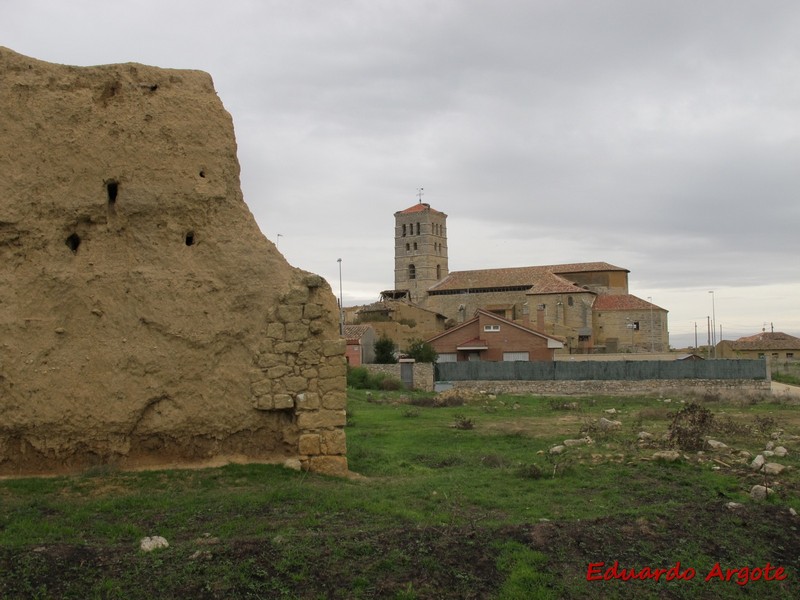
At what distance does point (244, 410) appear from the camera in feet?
29.2

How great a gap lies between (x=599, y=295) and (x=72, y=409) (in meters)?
60.8

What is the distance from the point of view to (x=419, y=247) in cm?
9144

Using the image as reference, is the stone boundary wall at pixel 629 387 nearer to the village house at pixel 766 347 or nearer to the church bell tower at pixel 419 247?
the village house at pixel 766 347

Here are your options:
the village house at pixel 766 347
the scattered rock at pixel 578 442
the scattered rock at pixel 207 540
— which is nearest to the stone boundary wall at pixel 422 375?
the scattered rock at pixel 578 442

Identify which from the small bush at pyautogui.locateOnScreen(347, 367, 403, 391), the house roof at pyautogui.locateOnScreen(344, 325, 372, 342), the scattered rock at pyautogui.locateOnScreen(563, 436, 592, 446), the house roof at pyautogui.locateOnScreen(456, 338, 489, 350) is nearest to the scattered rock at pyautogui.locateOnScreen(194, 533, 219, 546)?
the scattered rock at pyautogui.locateOnScreen(563, 436, 592, 446)

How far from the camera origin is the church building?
6112 centimetres

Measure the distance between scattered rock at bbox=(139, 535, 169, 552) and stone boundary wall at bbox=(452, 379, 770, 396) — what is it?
27.1 meters

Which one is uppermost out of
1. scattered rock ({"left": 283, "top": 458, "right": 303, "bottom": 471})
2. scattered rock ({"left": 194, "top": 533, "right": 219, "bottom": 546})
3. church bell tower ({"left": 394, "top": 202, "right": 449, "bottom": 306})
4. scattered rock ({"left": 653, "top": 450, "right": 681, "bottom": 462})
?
church bell tower ({"left": 394, "top": 202, "right": 449, "bottom": 306})

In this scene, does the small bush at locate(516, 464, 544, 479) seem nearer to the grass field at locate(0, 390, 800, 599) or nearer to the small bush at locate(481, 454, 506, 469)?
the grass field at locate(0, 390, 800, 599)

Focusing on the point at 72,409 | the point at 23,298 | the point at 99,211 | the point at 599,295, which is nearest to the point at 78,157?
the point at 99,211

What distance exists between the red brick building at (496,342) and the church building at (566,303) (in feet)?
22.9

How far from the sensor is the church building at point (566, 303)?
61125 mm

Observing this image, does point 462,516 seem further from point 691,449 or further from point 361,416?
point 361,416

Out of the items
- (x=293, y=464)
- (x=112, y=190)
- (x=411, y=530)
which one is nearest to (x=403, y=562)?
(x=411, y=530)
